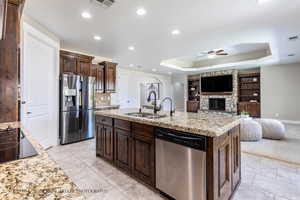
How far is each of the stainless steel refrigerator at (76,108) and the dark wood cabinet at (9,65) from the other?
2120mm

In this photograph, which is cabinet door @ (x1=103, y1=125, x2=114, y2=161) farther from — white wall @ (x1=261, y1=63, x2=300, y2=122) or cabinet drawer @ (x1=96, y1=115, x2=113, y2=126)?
white wall @ (x1=261, y1=63, x2=300, y2=122)

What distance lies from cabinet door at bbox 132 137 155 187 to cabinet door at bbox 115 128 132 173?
0.12 m

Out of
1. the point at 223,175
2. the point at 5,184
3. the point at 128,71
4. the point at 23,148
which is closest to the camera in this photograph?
the point at 5,184

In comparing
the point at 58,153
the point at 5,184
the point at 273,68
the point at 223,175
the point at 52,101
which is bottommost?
the point at 58,153

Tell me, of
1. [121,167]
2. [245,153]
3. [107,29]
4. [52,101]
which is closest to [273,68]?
[245,153]

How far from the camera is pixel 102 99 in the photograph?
230 inches

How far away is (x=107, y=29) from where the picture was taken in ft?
11.0

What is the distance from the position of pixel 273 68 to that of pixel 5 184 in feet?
29.9

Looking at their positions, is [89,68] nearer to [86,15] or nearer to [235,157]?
[86,15]

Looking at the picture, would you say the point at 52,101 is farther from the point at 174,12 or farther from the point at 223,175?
the point at 223,175

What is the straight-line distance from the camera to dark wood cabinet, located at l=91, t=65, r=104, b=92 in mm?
5176

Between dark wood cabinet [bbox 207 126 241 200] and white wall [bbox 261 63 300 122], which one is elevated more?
white wall [bbox 261 63 300 122]

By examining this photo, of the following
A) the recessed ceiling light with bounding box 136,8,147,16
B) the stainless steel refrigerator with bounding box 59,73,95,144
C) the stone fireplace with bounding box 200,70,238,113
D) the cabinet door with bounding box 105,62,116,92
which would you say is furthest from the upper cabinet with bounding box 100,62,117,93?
the stone fireplace with bounding box 200,70,238,113

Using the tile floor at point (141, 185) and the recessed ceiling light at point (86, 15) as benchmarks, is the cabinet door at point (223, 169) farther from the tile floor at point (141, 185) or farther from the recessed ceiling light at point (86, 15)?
the recessed ceiling light at point (86, 15)
